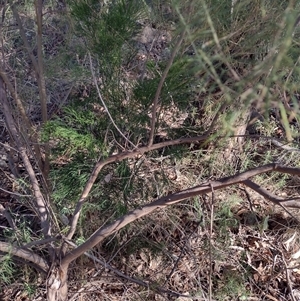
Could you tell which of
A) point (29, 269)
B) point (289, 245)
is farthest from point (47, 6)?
point (289, 245)

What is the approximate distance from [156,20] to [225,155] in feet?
3.19

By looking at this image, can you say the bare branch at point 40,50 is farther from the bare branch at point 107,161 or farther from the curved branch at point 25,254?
the curved branch at point 25,254

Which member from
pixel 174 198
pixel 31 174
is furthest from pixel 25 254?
pixel 174 198

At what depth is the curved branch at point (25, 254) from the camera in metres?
1.94

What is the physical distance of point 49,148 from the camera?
2.29 meters

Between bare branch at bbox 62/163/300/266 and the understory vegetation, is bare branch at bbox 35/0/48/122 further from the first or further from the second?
bare branch at bbox 62/163/300/266

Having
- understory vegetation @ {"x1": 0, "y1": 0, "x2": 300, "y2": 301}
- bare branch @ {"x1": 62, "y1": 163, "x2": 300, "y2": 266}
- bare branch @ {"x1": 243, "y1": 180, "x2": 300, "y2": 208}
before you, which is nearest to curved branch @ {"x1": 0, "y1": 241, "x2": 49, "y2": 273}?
understory vegetation @ {"x1": 0, "y1": 0, "x2": 300, "y2": 301}

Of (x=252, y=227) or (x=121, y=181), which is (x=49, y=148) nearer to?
(x=121, y=181)

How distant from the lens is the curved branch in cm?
194

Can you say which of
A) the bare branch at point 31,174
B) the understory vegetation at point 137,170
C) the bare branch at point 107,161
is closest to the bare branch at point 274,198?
the understory vegetation at point 137,170

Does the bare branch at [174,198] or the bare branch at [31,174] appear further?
the bare branch at [31,174]

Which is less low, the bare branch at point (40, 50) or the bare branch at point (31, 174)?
the bare branch at point (40, 50)

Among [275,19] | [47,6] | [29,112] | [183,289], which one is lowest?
[183,289]

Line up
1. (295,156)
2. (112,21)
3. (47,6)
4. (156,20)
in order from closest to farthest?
(112,21) < (156,20) < (295,156) < (47,6)
